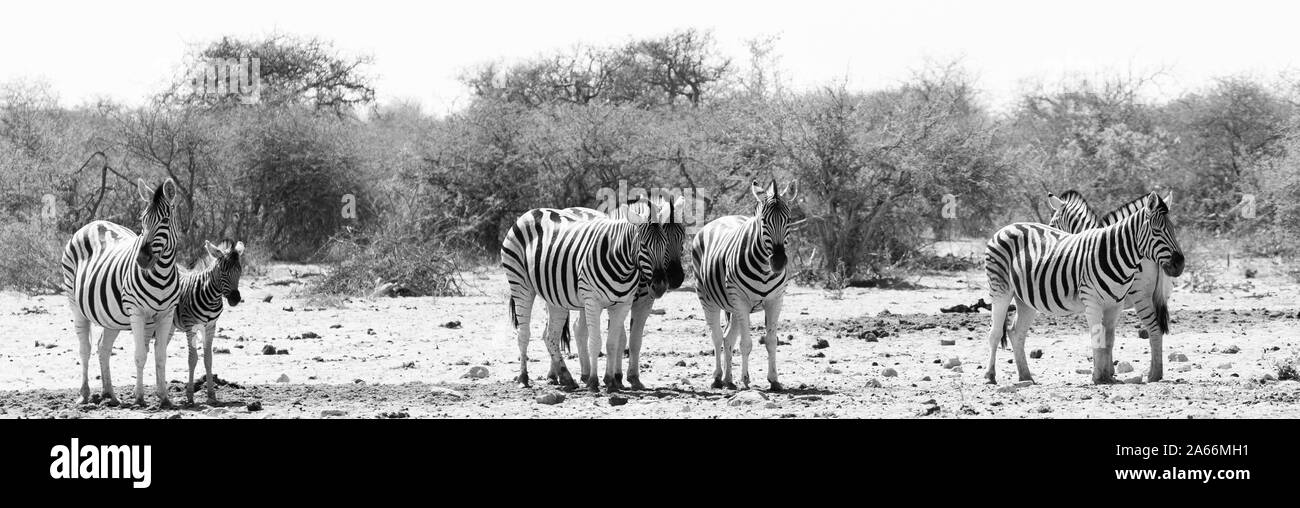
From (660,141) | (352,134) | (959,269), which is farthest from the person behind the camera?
(352,134)

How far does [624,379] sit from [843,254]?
1182 centimetres

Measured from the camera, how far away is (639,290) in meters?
9.88

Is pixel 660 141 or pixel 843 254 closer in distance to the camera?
pixel 843 254

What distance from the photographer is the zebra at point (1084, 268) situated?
9789 millimetres

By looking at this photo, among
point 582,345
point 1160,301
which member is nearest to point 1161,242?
point 1160,301

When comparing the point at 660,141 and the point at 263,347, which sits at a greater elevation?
the point at 660,141

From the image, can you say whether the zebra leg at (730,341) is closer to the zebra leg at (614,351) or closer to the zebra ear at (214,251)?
the zebra leg at (614,351)

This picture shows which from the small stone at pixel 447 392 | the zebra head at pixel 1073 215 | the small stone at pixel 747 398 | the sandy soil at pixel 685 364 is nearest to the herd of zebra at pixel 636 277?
the sandy soil at pixel 685 364

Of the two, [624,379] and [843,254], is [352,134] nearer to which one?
[843,254]

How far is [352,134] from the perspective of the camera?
97.7ft

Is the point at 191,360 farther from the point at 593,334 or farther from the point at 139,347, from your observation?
the point at 593,334

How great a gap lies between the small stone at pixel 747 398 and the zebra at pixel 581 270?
839mm

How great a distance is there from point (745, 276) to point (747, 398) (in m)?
1.04
